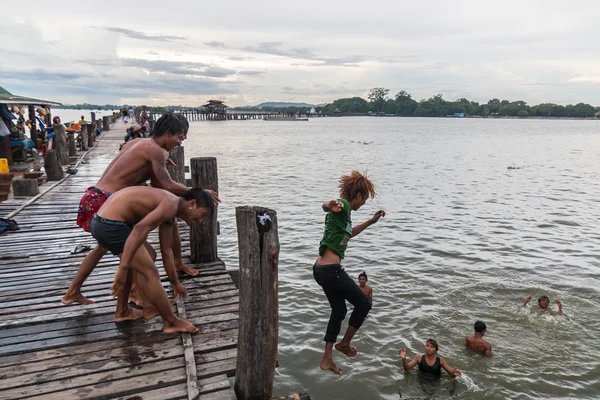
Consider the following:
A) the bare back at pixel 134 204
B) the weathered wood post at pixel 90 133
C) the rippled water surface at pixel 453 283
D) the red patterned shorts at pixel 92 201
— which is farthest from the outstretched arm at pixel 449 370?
the weathered wood post at pixel 90 133

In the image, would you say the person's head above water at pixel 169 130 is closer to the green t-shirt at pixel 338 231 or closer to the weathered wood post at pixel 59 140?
the green t-shirt at pixel 338 231

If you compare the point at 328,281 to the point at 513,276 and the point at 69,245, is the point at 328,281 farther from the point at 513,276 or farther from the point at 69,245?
the point at 513,276

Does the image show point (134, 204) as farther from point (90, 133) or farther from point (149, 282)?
point (90, 133)

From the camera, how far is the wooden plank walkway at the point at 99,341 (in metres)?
3.60

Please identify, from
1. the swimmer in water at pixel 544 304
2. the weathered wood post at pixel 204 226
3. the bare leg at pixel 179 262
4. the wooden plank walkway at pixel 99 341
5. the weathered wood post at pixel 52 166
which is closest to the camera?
the wooden plank walkway at pixel 99 341

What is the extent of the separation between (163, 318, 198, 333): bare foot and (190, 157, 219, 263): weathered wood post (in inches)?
76.2

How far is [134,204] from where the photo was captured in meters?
4.36

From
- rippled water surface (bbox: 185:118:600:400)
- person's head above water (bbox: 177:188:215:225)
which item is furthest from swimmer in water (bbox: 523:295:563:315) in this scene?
person's head above water (bbox: 177:188:215:225)

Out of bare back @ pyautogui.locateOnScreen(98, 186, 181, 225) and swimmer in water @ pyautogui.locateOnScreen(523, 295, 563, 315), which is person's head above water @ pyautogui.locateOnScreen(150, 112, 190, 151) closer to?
bare back @ pyautogui.locateOnScreen(98, 186, 181, 225)

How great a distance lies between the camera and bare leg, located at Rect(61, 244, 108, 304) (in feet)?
16.0

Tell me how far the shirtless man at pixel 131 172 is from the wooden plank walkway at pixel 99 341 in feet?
1.64

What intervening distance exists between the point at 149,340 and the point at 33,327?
Result: 1.38 m

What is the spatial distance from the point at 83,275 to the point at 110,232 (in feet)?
3.42

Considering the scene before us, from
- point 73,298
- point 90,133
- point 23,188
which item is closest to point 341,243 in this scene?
point 73,298
